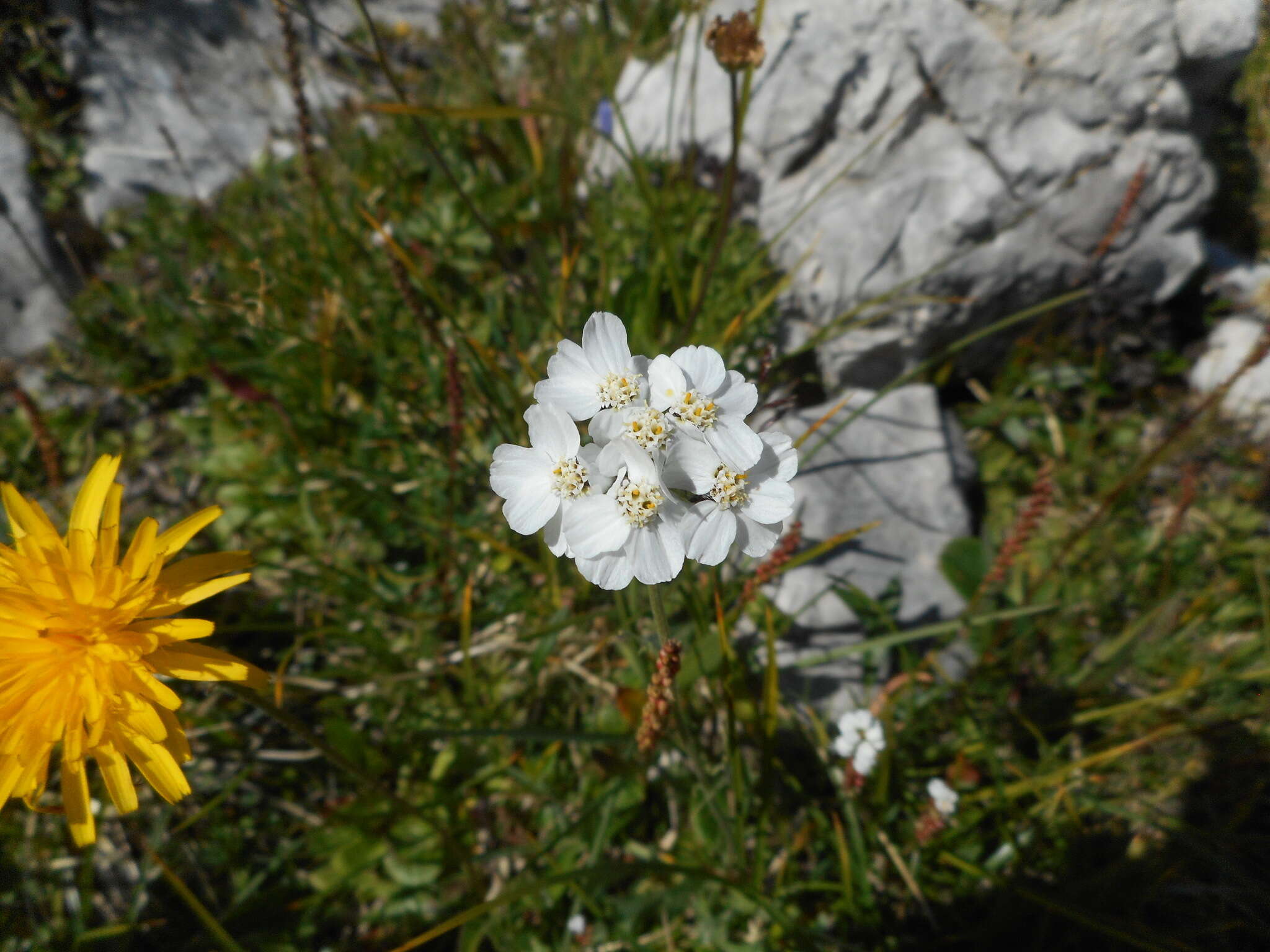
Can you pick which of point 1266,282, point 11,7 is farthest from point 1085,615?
point 11,7

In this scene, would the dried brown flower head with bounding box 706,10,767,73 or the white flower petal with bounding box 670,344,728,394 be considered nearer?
the white flower petal with bounding box 670,344,728,394

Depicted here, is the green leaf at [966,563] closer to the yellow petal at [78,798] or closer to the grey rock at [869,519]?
the grey rock at [869,519]

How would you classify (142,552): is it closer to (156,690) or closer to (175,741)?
(156,690)

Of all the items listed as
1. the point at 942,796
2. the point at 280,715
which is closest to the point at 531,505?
the point at 280,715

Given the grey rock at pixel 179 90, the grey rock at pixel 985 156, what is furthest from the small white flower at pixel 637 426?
the grey rock at pixel 179 90

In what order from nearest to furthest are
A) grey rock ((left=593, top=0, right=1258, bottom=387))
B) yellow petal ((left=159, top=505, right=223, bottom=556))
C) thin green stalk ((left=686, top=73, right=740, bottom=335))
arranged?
yellow petal ((left=159, top=505, right=223, bottom=556)), thin green stalk ((left=686, top=73, right=740, bottom=335)), grey rock ((left=593, top=0, right=1258, bottom=387))

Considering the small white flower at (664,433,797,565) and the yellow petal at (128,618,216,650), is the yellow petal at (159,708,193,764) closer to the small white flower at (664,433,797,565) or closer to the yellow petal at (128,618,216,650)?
the yellow petal at (128,618,216,650)

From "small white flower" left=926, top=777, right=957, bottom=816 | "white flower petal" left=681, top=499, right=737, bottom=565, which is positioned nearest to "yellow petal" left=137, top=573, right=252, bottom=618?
"white flower petal" left=681, top=499, right=737, bottom=565

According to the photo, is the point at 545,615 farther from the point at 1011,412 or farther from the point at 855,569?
the point at 1011,412
